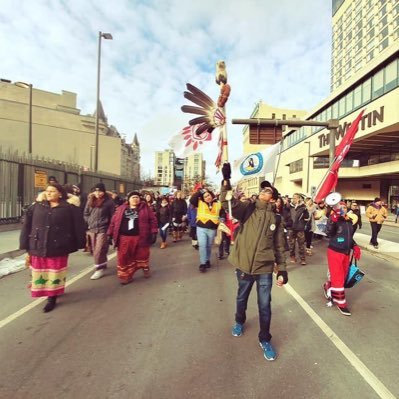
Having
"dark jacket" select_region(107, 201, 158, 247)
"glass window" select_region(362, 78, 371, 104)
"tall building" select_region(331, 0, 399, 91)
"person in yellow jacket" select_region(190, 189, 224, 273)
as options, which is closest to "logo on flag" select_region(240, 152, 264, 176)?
"person in yellow jacket" select_region(190, 189, 224, 273)

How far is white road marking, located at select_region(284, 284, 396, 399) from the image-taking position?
8.34 ft

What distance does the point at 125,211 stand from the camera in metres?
5.66

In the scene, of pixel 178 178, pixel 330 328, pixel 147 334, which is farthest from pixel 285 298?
pixel 178 178

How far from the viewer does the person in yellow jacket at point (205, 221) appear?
21.7ft

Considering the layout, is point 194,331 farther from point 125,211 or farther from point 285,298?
point 125,211

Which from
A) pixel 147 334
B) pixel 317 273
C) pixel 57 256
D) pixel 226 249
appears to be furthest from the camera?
pixel 226 249

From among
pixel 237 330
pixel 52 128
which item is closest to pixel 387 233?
pixel 237 330

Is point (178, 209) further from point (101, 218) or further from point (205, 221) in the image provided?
point (101, 218)

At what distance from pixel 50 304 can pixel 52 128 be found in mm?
53915

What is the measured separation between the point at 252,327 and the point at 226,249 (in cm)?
489

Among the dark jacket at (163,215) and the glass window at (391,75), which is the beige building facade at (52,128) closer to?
the glass window at (391,75)

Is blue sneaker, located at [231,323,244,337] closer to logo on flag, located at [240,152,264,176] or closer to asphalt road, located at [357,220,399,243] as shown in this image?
logo on flag, located at [240,152,264,176]

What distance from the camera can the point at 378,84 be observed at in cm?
2567

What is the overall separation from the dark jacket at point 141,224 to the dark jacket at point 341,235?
3242 mm
